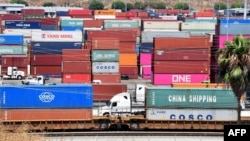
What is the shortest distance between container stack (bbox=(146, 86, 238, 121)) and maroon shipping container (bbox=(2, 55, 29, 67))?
30.1m

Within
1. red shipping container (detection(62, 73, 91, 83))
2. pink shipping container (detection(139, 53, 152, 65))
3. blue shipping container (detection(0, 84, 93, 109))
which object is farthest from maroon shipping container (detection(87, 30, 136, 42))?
blue shipping container (detection(0, 84, 93, 109))

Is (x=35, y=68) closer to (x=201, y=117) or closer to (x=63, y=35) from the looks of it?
(x=63, y=35)

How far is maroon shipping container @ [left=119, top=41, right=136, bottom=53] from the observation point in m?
60.2

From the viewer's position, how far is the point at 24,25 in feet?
268

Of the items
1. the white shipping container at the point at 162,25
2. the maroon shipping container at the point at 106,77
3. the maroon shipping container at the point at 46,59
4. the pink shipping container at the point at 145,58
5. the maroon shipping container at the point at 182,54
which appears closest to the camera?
the maroon shipping container at the point at 106,77

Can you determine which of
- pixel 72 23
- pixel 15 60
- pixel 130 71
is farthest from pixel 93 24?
pixel 15 60

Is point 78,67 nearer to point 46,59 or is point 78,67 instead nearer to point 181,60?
point 181,60

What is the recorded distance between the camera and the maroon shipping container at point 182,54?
165ft

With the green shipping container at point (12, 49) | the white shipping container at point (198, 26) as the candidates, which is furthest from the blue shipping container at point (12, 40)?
the white shipping container at point (198, 26)

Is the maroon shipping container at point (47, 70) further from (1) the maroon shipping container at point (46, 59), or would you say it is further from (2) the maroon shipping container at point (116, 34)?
(2) the maroon shipping container at point (116, 34)

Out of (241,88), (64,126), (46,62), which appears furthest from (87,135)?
(46,62)

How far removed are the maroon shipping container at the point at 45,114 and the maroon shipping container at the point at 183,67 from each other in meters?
18.5

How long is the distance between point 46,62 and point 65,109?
2662 centimetres

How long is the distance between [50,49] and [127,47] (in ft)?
24.5
